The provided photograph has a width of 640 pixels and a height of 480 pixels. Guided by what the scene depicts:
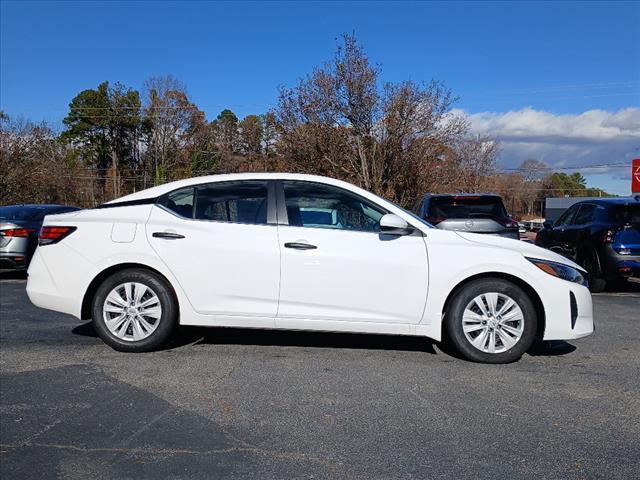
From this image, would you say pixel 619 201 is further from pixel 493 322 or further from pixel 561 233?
pixel 493 322

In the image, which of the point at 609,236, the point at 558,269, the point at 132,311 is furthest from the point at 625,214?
the point at 132,311

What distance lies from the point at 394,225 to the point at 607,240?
614 centimetres

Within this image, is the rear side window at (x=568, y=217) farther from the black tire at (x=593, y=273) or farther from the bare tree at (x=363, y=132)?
the bare tree at (x=363, y=132)

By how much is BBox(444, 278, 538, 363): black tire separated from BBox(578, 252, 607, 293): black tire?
17.9 feet

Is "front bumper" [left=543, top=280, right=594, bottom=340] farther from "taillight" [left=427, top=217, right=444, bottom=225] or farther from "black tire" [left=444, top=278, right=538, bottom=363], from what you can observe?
"taillight" [left=427, top=217, right=444, bottom=225]

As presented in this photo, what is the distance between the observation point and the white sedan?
5316 mm

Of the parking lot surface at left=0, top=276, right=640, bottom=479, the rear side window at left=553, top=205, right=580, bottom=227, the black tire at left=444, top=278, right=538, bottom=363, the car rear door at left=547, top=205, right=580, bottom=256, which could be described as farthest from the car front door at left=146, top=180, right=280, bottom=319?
the rear side window at left=553, top=205, right=580, bottom=227

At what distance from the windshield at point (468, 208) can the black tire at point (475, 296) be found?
14.7ft

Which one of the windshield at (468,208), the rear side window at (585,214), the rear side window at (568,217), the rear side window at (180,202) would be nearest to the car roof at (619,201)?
the rear side window at (585,214)

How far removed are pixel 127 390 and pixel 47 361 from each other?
129 centimetres

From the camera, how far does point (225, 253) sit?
A: 5418mm

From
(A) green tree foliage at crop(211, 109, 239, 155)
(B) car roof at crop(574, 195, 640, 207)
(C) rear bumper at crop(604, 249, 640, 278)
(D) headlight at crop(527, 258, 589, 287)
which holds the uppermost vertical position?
(A) green tree foliage at crop(211, 109, 239, 155)

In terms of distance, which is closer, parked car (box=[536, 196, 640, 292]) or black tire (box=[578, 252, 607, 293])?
parked car (box=[536, 196, 640, 292])

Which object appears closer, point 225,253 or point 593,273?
point 225,253
